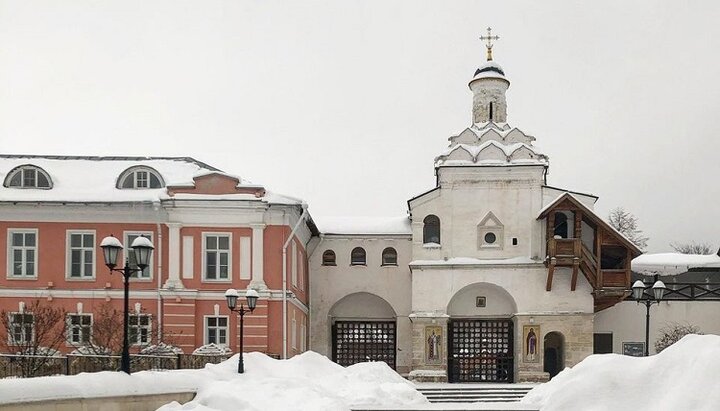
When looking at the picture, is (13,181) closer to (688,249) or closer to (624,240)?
(624,240)

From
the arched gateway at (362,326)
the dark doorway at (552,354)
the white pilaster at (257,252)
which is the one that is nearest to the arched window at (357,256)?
the arched gateway at (362,326)

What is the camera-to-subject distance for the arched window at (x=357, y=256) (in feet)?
118

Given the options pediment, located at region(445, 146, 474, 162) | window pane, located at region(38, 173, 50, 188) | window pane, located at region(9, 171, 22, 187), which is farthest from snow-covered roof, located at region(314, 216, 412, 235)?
window pane, located at region(9, 171, 22, 187)

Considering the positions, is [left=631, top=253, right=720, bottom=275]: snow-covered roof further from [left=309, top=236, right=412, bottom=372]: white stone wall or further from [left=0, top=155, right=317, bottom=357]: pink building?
[left=0, top=155, right=317, bottom=357]: pink building

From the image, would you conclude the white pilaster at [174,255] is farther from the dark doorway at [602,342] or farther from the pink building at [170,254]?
the dark doorway at [602,342]

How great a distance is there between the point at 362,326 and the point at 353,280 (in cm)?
252

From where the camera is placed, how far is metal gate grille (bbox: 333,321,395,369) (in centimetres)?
3597

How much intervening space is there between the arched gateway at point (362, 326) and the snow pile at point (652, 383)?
2172 cm

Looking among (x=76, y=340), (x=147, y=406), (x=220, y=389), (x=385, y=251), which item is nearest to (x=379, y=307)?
(x=385, y=251)

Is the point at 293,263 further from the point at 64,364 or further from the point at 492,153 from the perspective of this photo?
the point at 64,364

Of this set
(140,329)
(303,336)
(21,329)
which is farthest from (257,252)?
(21,329)

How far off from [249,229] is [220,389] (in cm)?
1359

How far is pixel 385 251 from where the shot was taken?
1419 inches

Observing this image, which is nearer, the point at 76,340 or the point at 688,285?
the point at 76,340
